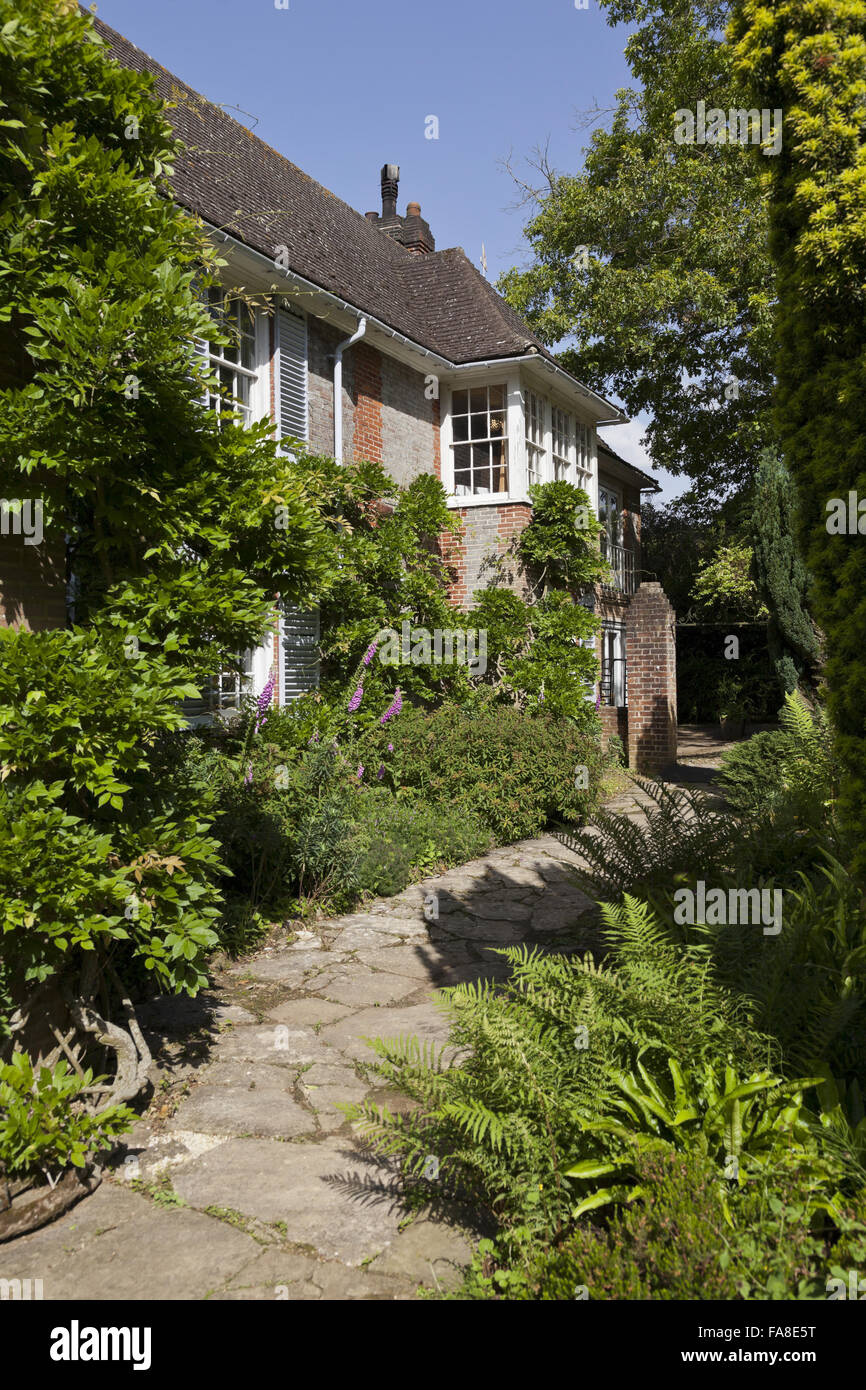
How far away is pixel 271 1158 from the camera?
9.94 ft

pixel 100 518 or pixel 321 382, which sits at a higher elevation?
pixel 321 382

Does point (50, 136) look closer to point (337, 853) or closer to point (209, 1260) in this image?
point (209, 1260)

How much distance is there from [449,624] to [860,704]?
8.50 meters

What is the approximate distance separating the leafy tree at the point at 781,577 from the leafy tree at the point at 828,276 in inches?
392

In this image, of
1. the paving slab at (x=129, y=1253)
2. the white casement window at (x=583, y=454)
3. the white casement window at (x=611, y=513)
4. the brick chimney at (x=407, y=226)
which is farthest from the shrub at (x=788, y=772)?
the brick chimney at (x=407, y=226)

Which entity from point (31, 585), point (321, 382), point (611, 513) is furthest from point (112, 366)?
point (611, 513)

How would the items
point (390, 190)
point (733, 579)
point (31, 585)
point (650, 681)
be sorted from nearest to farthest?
point (31, 585) < point (650, 681) < point (390, 190) < point (733, 579)

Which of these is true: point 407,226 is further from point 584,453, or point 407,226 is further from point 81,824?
point 81,824

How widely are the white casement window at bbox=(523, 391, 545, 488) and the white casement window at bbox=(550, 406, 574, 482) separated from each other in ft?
2.08

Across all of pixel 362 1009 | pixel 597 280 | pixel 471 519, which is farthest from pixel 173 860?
pixel 597 280

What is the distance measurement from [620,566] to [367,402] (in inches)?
377

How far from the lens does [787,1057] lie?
2.80m

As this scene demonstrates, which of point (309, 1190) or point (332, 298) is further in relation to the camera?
point (332, 298)

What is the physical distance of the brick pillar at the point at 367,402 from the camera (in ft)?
34.9
